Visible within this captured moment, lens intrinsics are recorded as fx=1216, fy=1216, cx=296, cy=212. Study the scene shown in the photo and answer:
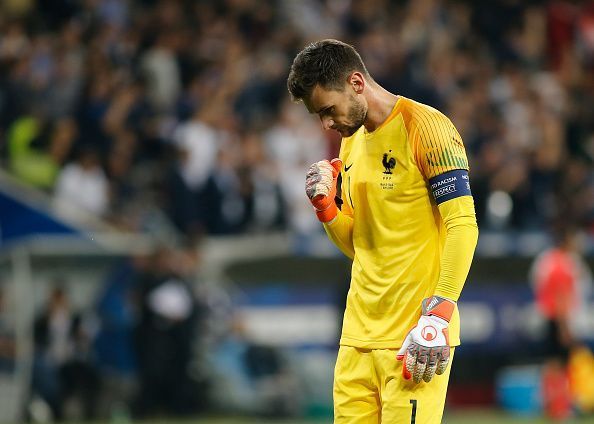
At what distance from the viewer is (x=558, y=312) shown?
41.9 ft

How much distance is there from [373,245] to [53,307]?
7.52 meters

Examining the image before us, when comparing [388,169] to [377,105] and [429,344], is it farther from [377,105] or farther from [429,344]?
[429,344]

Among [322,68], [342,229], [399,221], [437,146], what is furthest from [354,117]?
[342,229]

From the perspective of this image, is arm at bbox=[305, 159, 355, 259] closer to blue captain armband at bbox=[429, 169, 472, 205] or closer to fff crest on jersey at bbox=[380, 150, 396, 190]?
fff crest on jersey at bbox=[380, 150, 396, 190]

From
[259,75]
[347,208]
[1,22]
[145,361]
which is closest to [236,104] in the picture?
[259,75]

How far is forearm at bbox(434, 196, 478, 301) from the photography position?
490cm

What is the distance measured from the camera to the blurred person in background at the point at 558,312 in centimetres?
1267

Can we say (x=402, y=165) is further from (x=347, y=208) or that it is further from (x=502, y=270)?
(x=502, y=270)

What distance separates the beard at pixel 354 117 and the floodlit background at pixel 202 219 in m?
7.64

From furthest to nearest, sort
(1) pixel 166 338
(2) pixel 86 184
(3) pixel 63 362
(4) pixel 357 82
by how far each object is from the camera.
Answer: (2) pixel 86 184
(1) pixel 166 338
(3) pixel 63 362
(4) pixel 357 82

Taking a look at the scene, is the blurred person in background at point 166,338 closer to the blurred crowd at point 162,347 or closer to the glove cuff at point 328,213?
the blurred crowd at point 162,347

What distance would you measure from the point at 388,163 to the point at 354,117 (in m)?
0.26

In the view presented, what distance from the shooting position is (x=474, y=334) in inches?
552

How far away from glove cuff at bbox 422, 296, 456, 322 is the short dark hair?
3.15 feet
